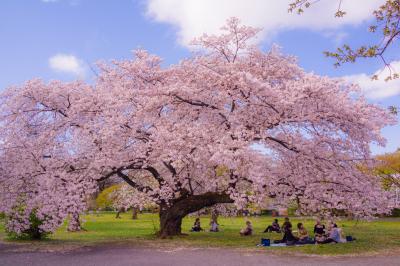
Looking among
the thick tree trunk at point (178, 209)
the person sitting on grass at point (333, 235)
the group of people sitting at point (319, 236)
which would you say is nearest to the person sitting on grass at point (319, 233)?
the group of people sitting at point (319, 236)

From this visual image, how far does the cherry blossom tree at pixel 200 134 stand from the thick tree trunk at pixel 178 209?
7cm

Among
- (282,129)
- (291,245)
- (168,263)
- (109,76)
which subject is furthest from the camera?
(109,76)

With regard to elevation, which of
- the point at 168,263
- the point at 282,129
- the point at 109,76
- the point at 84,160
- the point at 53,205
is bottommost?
the point at 168,263

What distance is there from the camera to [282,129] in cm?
2416

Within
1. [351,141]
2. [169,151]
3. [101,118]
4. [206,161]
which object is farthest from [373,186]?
[101,118]

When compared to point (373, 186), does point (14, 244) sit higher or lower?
lower

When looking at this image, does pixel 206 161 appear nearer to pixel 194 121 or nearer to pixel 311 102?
pixel 194 121

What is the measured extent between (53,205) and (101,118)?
536cm

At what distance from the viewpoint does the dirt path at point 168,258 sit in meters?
17.2

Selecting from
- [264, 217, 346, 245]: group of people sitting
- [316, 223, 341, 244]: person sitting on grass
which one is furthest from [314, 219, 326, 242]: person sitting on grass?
[316, 223, 341, 244]: person sitting on grass

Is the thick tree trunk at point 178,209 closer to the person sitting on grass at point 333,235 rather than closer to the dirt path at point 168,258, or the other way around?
the dirt path at point 168,258

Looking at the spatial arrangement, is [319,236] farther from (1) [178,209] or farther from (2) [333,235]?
(1) [178,209]

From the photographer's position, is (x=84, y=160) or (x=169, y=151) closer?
(x=169, y=151)

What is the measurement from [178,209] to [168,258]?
9245 millimetres
